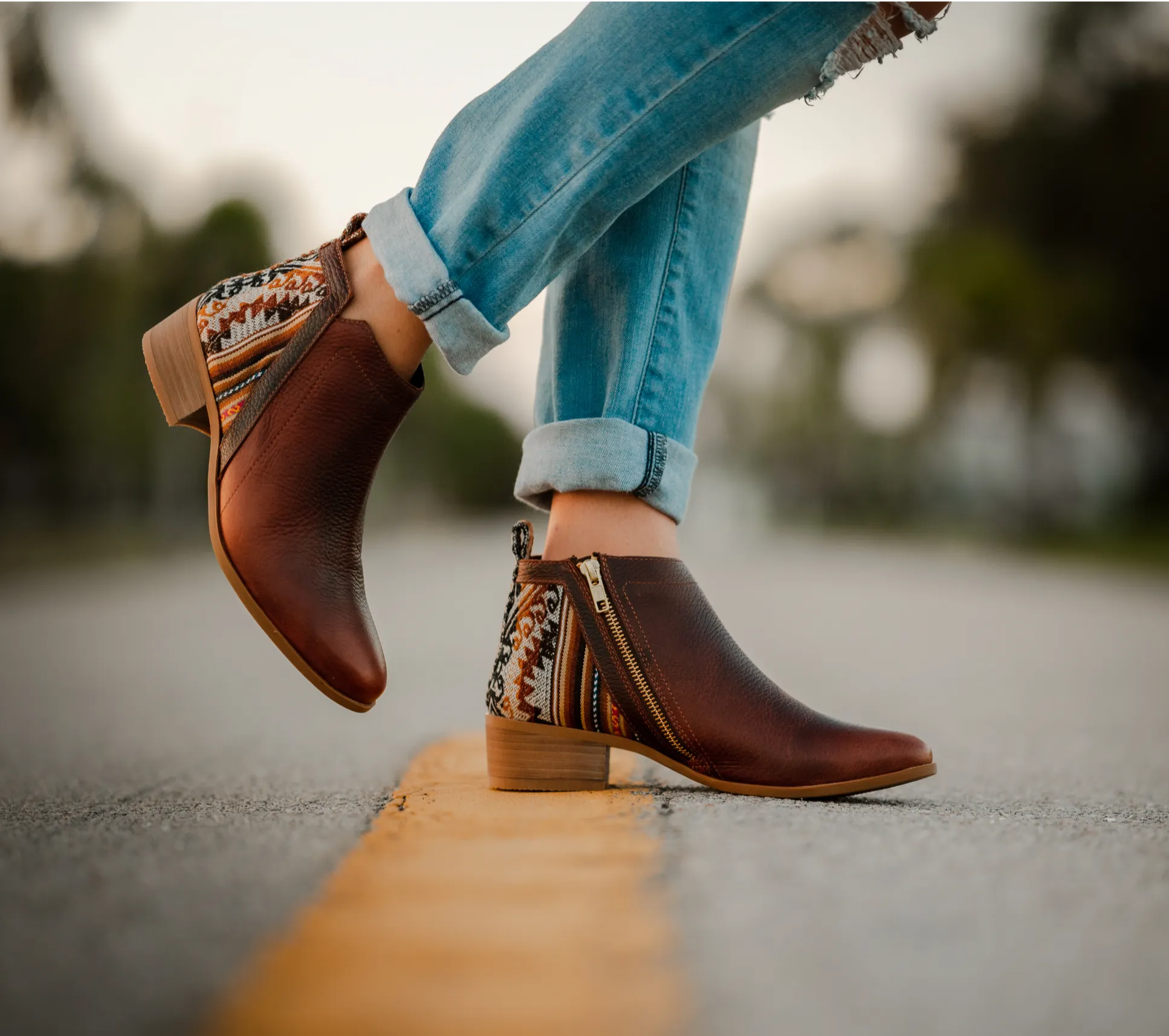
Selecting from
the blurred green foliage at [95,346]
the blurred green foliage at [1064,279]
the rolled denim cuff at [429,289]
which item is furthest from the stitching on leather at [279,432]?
the blurred green foliage at [1064,279]

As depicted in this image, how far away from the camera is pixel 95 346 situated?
792 inches

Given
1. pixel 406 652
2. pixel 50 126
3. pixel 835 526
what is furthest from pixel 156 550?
pixel 835 526

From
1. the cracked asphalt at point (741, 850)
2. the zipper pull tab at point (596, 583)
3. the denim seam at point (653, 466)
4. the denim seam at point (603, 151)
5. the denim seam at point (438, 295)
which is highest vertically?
the denim seam at point (603, 151)

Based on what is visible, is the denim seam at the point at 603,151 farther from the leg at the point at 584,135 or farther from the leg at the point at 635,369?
the leg at the point at 635,369

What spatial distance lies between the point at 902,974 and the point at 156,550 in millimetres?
17974

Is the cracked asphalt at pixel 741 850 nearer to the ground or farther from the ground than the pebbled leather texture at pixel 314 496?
nearer to the ground

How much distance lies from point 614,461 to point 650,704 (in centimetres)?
30

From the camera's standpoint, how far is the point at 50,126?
16.3 meters

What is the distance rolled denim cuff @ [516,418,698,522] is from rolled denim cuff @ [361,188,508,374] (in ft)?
0.61

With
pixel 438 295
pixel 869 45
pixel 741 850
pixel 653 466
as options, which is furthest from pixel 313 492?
pixel 869 45

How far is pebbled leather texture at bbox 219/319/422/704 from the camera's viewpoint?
1.29m

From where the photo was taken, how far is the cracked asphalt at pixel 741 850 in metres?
0.70

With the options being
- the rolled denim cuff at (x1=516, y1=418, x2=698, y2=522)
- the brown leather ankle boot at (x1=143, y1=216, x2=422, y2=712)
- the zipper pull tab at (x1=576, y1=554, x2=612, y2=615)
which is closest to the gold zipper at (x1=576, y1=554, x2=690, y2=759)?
the zipper pull tab at (x1=576, y1=554, x2=612, y2=615)

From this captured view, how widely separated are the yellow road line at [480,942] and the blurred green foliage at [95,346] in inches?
493
